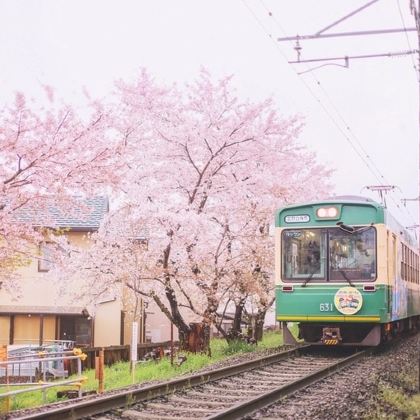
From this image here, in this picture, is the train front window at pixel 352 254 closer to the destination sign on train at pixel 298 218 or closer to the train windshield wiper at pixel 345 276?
the train windshield wiper at pixel 345 276

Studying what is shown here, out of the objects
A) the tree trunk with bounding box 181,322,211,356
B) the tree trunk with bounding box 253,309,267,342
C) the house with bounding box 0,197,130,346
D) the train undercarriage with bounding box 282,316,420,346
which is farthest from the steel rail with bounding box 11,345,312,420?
the house with bounding box 0,197,130,346

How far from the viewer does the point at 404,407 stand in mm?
7453

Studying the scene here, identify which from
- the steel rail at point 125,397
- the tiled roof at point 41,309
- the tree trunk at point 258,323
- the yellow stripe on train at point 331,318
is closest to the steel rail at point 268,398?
the steel rail at point 125,397

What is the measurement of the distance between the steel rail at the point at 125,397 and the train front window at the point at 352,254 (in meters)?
2.44

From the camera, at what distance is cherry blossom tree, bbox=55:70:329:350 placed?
16.2 meters

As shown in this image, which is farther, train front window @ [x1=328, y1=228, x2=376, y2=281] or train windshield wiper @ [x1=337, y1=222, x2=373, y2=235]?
train windshield wiper @ [x1=337, y1=222, x2=373, y2=235]

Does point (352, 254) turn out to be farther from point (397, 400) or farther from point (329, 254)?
point (397, 400)

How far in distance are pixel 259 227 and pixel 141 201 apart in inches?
132

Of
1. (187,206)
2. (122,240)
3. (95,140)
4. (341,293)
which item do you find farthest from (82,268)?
(341,293)

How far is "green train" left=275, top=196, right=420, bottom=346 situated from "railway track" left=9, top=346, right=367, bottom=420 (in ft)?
4.07

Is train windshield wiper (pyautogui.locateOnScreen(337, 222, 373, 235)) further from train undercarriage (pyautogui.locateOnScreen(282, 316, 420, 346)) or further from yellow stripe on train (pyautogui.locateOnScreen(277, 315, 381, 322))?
train undercarriage (pyautogui.locateOnScreen(282, 316, 420, 346))

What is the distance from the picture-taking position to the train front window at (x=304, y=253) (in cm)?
1262

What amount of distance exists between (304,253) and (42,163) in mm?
5109

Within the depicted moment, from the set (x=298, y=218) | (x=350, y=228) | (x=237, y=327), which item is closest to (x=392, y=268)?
(x=350, y=228)
